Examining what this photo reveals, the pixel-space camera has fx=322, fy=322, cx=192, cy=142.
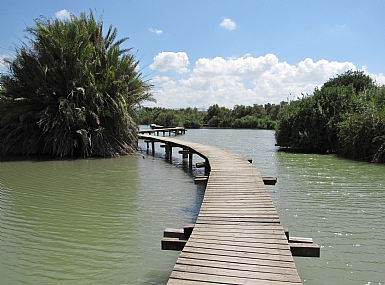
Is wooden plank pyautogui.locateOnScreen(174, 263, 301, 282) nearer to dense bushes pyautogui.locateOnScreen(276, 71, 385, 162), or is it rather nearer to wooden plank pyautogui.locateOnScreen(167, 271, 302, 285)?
wooden plank pyautogui.locateOnScreen(167, 271, 302, 285)

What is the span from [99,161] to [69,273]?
9564 millimetres

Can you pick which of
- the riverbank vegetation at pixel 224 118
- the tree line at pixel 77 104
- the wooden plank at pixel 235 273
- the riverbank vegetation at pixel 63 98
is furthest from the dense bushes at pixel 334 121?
the riverbank vegetation at pixel 224 118

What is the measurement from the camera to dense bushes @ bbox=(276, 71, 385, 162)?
13.0 m

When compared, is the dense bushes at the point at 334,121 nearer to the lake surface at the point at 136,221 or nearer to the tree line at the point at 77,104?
the tree line at the point at 77,104

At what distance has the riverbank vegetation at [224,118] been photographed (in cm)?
5650

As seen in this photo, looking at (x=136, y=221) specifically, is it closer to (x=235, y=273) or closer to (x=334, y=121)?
(x=235, y=273)

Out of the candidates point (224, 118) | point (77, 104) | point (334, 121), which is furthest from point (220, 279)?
point (224, 118)

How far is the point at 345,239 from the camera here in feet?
14.7

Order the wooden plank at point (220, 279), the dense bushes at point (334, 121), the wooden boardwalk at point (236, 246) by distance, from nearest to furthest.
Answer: the wooden plank at point (220, 279) < the wooden boardwalk at point (236, 246) < the dense bushes at point (334, 121)

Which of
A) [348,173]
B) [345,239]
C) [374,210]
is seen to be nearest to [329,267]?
[345,239]

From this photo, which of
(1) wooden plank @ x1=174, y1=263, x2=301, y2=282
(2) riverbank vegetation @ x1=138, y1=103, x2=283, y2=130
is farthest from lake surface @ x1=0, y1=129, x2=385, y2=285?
(2) riverbank vegetation @ x1=138, y1=103, x2=283, y2=130

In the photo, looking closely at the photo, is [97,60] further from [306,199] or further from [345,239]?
[345,239]

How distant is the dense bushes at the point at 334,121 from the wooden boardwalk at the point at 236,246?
9605 mm

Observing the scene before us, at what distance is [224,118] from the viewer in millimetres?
67188
